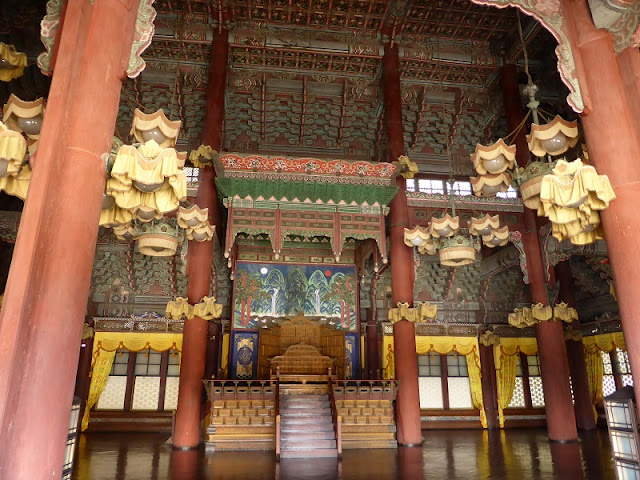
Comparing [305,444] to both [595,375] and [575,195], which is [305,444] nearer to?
[575,195]

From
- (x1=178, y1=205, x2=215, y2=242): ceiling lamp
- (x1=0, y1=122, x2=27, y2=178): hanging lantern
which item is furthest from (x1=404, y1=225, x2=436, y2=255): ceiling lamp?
(x1=0, y1=122, x2=27, y2=178): hanging lantern

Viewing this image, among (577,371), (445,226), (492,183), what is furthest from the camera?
(577,371)

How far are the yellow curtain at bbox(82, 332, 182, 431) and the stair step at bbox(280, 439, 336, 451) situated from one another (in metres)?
6.50

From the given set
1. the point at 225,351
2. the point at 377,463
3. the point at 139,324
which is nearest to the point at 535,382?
the point at 377,463

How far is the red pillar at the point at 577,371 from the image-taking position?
11453mm

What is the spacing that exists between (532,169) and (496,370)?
10.0 metres

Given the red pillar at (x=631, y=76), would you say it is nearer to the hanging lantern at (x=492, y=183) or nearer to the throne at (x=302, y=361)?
the hanging lantern at (x=492, y=183)

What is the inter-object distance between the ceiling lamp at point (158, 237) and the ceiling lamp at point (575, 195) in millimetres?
6089

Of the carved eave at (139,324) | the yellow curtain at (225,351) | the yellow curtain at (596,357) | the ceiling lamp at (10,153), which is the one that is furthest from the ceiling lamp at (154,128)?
the yellow curtain at (596,357)

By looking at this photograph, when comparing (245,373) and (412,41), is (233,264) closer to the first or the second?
(245,373)

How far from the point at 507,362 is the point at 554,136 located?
10.5 metres

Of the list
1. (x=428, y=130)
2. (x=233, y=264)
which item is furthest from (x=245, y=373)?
(x=428, y=130)

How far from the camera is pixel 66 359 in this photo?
10.8 feet

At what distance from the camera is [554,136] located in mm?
5332
